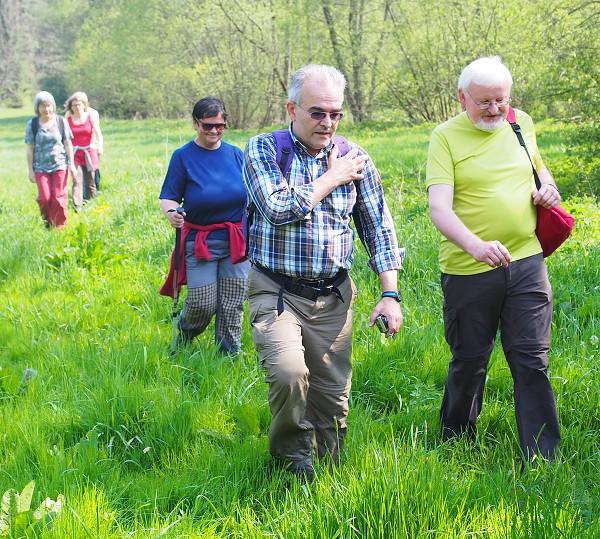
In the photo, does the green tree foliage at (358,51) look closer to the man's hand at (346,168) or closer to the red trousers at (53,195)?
the red trousers at (53,195)

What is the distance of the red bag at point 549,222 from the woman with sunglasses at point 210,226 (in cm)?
234

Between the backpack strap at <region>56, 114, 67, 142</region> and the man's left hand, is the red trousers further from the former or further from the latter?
the man's left hand

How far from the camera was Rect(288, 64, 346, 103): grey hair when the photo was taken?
3.64 metres

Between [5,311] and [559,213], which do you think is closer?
[559,213]

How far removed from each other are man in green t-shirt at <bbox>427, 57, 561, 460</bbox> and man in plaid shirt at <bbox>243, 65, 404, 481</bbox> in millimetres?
364

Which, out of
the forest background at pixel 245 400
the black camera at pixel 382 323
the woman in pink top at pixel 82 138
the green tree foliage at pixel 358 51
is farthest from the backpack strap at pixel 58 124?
the black camera at pixel 382 323

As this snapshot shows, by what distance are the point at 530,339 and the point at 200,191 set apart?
273 cm

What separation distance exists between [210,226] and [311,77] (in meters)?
2.32

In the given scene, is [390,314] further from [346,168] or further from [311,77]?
[311,77]

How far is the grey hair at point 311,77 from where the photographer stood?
3641mm

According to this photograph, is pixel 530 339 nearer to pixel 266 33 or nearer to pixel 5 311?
pixel 5 311

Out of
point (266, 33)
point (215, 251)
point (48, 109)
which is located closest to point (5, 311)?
point (215, 251)

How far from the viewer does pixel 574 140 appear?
993 centimetres

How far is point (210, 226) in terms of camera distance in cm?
578
